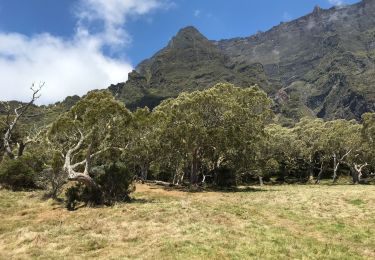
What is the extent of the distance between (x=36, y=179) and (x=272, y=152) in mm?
48298

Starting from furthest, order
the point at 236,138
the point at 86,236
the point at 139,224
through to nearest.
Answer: the point at 236,138 < the point at 139,224 < the point at 86,236

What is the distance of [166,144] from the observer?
2336 inches

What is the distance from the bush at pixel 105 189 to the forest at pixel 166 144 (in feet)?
0.29

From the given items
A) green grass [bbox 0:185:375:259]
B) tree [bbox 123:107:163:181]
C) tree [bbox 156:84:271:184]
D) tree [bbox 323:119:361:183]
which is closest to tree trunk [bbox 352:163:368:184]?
tree [bbox 323:119:361:183]

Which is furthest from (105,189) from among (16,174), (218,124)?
(218,124)

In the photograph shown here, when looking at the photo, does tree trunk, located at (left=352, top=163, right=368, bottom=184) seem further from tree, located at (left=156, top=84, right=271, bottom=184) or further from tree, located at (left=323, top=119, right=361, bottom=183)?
tree, located at (left=156, top=84, right=271, bottom=184)

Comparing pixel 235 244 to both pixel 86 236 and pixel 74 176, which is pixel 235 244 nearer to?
pixel 86 236

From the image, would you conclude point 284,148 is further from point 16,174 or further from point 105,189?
point 105,189

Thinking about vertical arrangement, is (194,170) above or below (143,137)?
below

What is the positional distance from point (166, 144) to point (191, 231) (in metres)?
34.3

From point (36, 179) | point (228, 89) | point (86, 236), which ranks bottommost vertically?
point (86, 236)

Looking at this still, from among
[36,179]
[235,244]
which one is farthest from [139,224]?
[36,179]

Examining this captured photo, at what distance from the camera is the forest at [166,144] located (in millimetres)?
41094

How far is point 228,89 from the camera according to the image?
58656 mm
